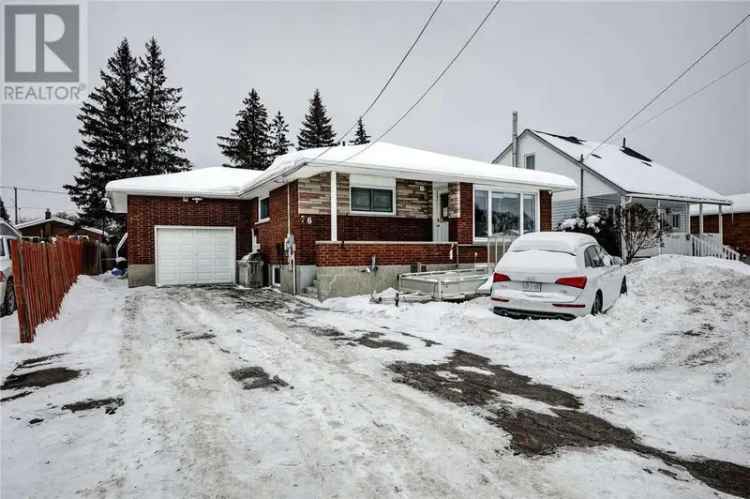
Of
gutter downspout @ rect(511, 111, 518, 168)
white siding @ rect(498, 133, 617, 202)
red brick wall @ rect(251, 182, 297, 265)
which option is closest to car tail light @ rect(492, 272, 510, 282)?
red brick wall @ rect(251, 182, 297, 265)

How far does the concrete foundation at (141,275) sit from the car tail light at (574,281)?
51.0 ft

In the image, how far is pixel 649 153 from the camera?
55625 millimetres

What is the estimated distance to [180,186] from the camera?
1653cm

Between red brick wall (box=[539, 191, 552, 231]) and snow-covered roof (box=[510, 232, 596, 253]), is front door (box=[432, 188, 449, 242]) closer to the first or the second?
red brick wall (box=[539, 191, 552, 231])

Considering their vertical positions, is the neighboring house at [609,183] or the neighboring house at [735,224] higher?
the neighboring house at [609,183]

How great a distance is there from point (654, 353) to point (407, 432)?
462cm

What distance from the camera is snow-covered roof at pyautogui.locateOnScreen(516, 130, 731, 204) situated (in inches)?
851

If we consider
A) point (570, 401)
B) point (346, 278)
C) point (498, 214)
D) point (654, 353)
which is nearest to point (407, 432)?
point (570, 401)

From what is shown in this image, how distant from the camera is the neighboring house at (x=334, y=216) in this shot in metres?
12.2

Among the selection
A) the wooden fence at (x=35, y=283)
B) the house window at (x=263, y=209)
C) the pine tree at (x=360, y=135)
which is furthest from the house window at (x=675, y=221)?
the pine tree at (x=360, y=135)

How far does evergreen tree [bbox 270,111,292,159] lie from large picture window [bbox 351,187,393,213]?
29.0 m

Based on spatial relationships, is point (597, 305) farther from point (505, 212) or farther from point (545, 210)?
point (545, 210)

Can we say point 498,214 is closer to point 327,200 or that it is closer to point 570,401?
point 327,200

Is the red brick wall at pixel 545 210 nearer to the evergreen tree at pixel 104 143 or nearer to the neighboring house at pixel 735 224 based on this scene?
the neighboring house at pixel 735 224
